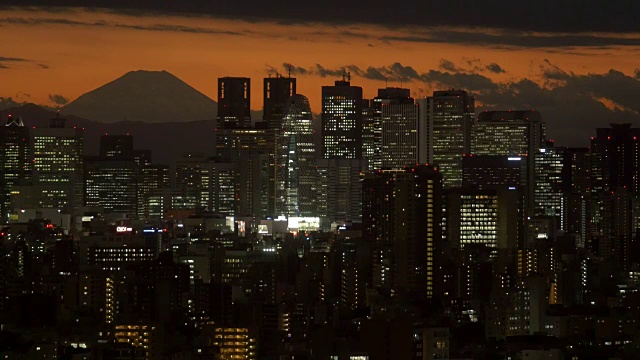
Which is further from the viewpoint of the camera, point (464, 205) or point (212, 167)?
point (212, 167)

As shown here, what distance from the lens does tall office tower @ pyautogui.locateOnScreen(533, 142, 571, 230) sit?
142 feet

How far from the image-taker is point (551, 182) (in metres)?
46.7

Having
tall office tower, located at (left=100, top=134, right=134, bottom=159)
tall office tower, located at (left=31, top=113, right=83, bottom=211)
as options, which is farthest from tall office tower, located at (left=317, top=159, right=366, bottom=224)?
tall office tower, located at (left=31, top=113, right=83, bottom=211)

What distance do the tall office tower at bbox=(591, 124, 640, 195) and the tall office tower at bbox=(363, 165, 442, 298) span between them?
960 cm

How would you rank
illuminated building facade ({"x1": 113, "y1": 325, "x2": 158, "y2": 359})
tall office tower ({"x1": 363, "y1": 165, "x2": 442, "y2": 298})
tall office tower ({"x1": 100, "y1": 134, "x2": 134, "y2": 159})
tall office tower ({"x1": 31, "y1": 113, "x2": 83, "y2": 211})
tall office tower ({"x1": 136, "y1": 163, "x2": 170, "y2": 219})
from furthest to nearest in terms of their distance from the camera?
tall office tower ({"x1": 100, "y1": 134, "x2": 134, "y2": 159}) < tall office tower ({"x1": 136, "y1": 163, "x2": 170, "y2": 219}) < tall office tower ({"x1": 31, "y1": 113, "x2": 83, "y2": 211}) < tall office tower ({"x1": 363, "y1": 165, "x2": 442, "y2": 298}) < illuminated building facade ({"x1": 113, "y1": 325, "x2": 158, "y2": 359})

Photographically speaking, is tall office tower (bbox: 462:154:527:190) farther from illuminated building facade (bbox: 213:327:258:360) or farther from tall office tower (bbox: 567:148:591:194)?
illuminated building facade (bbox: 213:327:258:360)

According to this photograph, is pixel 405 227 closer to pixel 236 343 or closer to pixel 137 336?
pixel 137 336

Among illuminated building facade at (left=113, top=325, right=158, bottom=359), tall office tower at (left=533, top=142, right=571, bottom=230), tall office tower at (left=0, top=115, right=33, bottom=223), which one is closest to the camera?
illuminated building facade at (left=113, top=325, right=158, bottom=359)

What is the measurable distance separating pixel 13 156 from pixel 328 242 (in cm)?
1378

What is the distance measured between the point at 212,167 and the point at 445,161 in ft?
25.2

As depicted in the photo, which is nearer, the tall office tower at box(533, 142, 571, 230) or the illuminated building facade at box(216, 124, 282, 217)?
the tall office tower at box(533, 142, 571, 230)

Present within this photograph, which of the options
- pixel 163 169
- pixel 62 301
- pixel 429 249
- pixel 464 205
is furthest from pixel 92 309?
pixel 163 169

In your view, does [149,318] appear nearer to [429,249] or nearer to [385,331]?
[385,331]

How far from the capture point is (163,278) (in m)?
31.2
